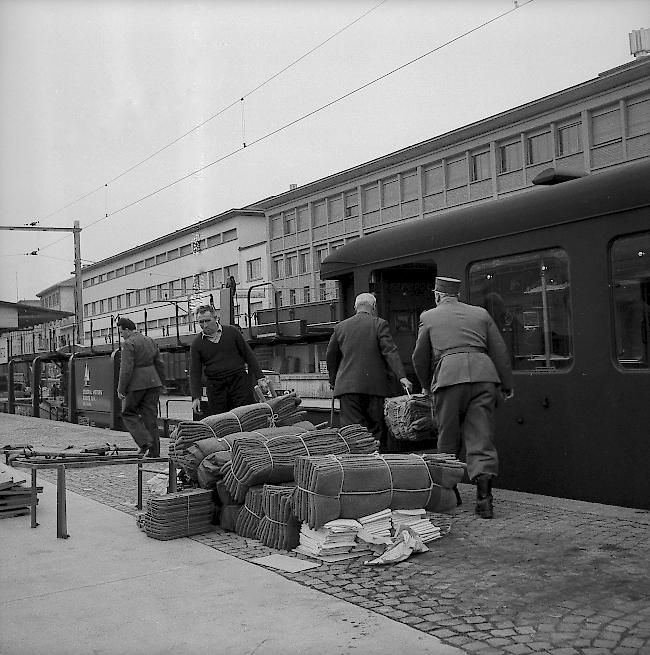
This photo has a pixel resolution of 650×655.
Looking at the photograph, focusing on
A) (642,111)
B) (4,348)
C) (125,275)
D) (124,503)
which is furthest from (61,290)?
(124,503)

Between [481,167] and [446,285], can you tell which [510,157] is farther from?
[446,285]

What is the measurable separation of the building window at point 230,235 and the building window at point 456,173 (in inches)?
939

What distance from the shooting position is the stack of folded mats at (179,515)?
613cm

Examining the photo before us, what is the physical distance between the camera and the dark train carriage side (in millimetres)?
6195

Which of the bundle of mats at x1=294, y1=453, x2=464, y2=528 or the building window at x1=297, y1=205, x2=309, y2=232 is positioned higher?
the building window at x1=297, y1=205, x2=309, y2=232

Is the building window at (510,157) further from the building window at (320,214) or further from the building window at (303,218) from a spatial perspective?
the building window at (303,218)

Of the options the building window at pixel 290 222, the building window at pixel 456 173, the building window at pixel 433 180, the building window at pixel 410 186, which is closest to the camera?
the building window at pixel 456 173

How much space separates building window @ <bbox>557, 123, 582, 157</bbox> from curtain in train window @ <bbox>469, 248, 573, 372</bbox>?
127ft

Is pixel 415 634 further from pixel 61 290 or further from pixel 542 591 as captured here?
pixel 61 290

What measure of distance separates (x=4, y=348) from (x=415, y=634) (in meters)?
37.5

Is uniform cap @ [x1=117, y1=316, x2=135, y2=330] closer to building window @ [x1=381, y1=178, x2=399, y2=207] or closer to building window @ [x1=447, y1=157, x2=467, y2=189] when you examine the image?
building window @ [x1=447, y1=157, x2=467, y2=189]

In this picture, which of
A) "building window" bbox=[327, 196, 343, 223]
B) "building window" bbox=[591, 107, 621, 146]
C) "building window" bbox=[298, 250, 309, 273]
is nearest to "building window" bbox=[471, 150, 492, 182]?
"building window" bbox=[591, 107, 621, 146]

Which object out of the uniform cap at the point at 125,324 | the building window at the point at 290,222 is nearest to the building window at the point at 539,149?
the building window at the point at 290,222

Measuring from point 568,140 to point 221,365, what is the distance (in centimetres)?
3935
